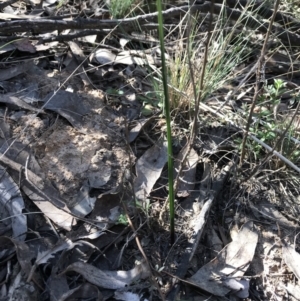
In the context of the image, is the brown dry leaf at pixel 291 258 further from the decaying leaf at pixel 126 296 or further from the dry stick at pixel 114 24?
the dry stick at pixel 114 24

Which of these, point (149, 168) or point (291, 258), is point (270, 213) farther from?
point (149, 168)

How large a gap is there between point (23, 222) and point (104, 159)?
0.35 metres

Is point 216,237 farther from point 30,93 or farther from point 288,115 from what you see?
point 30,93

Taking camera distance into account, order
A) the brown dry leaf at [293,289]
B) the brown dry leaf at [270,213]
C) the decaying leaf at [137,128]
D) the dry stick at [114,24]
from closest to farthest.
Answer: the brown dry leaf at [293,289] < the brown dry leaf at [270,213] < the decaying leaf at [137,128] < the dry stick at [114,24]

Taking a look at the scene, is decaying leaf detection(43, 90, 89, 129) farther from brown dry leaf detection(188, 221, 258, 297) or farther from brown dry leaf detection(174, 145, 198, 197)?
brown dry leaf detection(188, 221, 258, 297)

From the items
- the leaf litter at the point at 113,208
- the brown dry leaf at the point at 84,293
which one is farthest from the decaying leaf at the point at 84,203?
the brown dry leaf at the point at 84,293

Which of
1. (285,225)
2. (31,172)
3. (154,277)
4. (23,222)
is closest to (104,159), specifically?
(31,172)

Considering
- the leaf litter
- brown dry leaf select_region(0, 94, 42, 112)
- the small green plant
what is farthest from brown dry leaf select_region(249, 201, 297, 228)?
brown dry leaf select_region(0, 94, 42, 112)

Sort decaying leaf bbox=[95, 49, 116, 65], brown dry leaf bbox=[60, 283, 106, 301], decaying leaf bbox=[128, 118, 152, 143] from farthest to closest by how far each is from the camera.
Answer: decaying leaf bbox=[95, 49, 116, 65], decaying leaf bbox=[128, 118, 152, 143], brown dry leaf bbox=[60, 283, 106, 301]

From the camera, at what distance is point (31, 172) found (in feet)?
5.47

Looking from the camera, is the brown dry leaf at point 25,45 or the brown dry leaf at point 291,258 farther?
the brown dry leaf at point 25,45

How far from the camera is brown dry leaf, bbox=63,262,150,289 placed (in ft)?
4.75

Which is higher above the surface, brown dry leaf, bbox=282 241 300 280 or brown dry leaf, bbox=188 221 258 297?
brown dry leaf, bbox=188 221 258 297

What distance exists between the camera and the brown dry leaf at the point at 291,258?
1.58 meters
